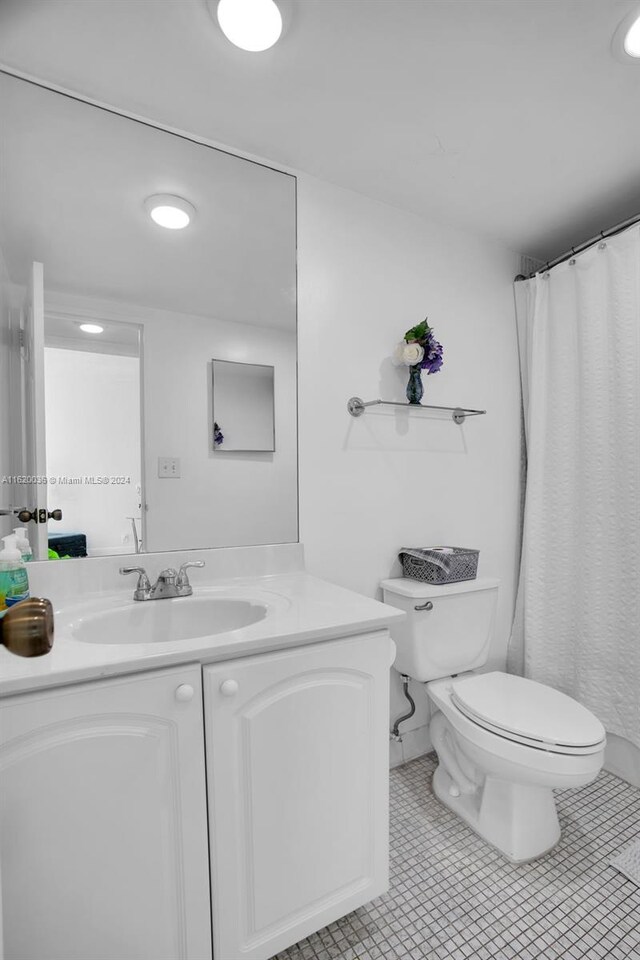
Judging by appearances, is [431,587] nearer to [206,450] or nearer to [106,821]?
[206,450]

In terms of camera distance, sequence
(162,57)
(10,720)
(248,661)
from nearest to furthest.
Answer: (10,720) < (248,661) < (162,57)

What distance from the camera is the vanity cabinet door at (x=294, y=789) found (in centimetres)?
96

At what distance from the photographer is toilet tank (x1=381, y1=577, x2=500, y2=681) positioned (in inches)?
64.8

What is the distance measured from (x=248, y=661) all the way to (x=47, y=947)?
57 centimetres

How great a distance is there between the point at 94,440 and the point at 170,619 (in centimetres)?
56

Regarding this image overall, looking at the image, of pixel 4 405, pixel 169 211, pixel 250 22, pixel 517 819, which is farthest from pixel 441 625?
pixel 250 22

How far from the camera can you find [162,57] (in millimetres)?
1216

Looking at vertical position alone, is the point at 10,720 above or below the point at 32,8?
below

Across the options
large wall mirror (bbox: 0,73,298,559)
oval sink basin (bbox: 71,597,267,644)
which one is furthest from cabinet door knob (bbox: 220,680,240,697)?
large wall mirror (bbox: 0,73,298,559)

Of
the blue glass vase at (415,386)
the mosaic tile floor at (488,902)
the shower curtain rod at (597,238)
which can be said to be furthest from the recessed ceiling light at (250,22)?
the mosaic tile floor at (488,902)

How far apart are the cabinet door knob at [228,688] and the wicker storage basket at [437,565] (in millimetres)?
976

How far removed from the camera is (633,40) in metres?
1.17

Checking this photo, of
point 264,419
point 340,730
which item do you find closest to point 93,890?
point 340,730

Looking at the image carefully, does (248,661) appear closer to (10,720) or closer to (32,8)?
(10,720)
